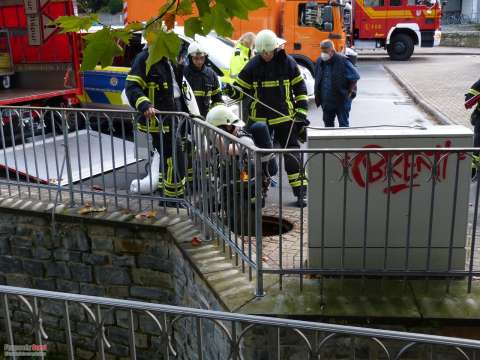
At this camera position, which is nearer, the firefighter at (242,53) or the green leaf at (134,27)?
the green leaf at (134,27)

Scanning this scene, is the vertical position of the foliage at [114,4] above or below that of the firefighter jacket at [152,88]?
above

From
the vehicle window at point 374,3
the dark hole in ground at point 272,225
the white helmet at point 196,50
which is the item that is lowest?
the dark hole in ground at point 272,225

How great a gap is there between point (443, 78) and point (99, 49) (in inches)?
733

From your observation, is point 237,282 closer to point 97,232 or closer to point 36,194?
point 97,232

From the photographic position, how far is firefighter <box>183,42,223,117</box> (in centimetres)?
652

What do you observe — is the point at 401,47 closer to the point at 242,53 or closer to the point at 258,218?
the point at 242,53

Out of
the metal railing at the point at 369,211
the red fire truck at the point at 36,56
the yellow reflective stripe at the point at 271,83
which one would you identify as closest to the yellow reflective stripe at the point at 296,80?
the yellow reflective stripe at the point at 271,83

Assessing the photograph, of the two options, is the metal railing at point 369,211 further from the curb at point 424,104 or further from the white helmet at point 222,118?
the curb at point 424,104

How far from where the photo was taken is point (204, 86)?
664 centimetres

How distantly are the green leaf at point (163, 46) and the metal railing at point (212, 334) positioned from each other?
3.48 feet

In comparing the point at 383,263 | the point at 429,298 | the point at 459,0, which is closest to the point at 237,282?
the point at 383,263

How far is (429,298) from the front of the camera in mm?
3592

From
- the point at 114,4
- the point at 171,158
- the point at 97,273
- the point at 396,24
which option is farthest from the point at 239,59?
the point at 396,24

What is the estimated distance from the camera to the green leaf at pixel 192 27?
233cm
